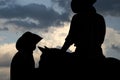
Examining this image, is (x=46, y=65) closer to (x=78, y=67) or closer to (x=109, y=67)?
(x=78, y=67)

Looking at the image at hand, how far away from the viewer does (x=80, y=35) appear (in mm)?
10508

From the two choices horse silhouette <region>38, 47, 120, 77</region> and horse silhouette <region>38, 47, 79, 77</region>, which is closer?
horse silhouette <region>38, 47, 120, 77</region>

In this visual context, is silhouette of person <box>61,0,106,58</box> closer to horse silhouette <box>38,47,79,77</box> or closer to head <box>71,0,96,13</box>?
head <box>71,0,96,13</box>

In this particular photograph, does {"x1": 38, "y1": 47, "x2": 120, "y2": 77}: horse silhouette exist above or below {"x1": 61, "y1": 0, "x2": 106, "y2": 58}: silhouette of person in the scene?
below

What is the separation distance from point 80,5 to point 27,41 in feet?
10.4

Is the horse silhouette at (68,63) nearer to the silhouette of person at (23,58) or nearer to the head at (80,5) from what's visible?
the head at (80,5)

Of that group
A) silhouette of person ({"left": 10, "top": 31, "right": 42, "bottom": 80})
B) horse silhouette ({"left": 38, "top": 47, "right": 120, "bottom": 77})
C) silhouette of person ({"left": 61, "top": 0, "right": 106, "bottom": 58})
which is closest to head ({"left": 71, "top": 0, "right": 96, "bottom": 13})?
silhouette of person ({"left": 61, "top": 0, "right": 106, "bottom": 58})

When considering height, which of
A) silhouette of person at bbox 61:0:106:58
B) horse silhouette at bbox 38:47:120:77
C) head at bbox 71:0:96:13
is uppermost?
head at bbox 71:0:96:13

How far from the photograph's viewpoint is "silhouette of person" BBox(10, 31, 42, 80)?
12.8 metres

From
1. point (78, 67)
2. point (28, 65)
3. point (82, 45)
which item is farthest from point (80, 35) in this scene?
point (28, 65)

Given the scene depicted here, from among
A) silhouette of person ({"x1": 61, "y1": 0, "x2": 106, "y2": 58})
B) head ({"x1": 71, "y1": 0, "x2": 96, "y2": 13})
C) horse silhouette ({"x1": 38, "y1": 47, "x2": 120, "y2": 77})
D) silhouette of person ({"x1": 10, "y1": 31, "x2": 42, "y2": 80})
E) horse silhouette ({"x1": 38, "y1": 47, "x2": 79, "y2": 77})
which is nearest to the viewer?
horse silhouette ({"x1": 38, "y1": 47, "x2": 120, "y2": 77})

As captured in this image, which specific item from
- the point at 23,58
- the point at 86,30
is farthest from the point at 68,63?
the point at 23,58

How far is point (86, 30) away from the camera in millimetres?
10547

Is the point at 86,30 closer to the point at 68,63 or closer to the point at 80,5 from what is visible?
the point at 80,5
